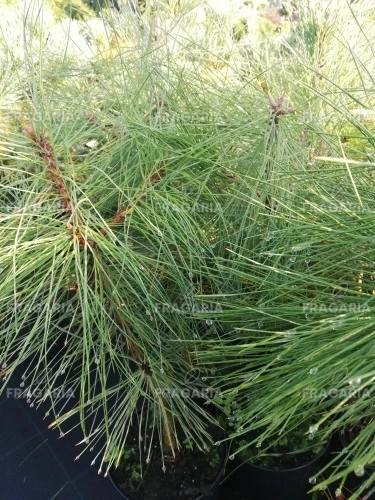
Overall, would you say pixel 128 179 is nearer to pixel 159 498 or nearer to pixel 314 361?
pixel 314 361

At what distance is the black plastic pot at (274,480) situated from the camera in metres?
0.79

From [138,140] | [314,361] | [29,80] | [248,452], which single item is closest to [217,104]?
[138,140]

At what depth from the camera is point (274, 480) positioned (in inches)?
31.9

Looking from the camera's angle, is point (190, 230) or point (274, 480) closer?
point (190, 230)

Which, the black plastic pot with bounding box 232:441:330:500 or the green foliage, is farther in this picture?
the black plastic pot with bounding box 232:441:330:500

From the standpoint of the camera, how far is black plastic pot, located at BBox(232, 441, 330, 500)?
79cm

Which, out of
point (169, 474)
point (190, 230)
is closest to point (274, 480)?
point (169, 474)

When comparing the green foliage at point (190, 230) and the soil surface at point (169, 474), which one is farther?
the soil surface at point (169, 474)

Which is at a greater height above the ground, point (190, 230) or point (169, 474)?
point (190, 230)

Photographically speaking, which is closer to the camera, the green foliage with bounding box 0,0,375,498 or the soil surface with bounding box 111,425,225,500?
the green foliage with bounding box 0,0,375,498

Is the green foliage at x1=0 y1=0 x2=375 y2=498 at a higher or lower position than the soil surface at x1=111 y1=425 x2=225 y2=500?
higher

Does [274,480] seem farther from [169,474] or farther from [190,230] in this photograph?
[190,230]

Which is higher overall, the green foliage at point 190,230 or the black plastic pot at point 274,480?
the green foliage at point 190,230

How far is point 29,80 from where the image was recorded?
53 cm
